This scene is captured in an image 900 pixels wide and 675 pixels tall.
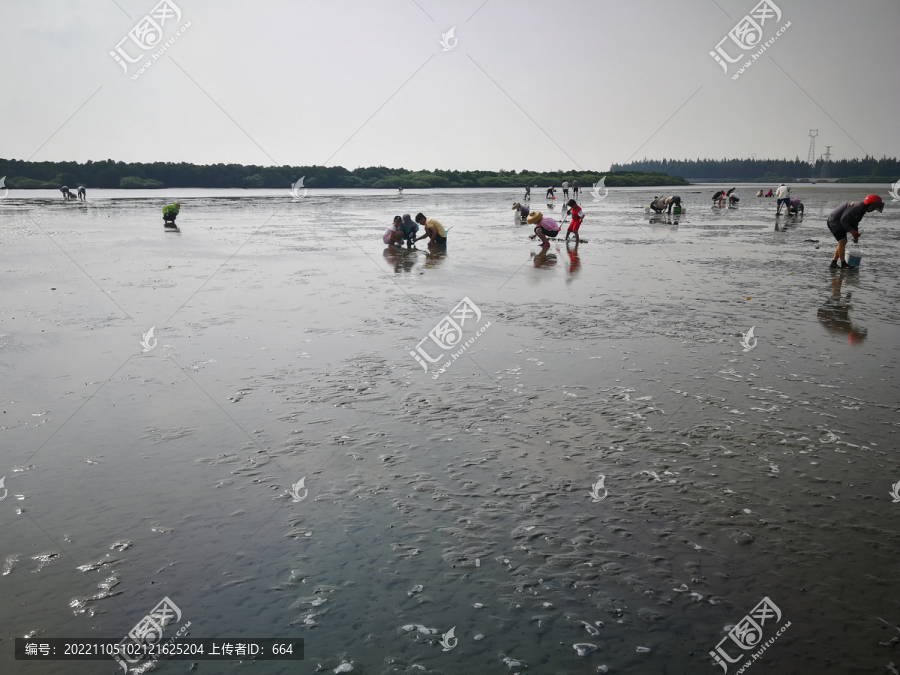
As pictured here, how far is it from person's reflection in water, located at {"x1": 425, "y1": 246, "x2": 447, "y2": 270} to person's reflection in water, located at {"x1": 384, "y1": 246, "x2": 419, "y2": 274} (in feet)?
1.52

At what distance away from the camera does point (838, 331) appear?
35.3 feet

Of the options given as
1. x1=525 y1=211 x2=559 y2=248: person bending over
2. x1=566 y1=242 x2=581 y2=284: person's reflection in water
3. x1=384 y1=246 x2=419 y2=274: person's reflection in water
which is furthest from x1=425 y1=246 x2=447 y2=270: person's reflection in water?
x1=566 y1=242 x2=581 y2=284: person's reflection in water

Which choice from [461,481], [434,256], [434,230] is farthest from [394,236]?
[461,481]

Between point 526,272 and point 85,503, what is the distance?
47.1 feet

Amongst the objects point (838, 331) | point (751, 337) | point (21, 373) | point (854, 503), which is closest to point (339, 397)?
point (21, 373)

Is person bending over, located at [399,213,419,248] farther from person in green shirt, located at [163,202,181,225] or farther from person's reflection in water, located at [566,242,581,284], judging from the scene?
person in green shirt, located at [163,202,181,225]

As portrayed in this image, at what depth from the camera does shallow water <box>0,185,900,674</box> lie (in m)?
3.85

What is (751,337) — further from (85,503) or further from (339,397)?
(85,503)

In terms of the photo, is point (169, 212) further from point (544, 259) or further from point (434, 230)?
point (544, 259)

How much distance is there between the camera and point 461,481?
223 inches

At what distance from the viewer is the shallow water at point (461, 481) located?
3.85 metres

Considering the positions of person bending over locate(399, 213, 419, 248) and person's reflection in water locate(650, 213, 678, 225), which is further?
person's reflection in water locate(650, 213, 678, 225)

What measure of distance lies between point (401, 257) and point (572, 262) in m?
6.15

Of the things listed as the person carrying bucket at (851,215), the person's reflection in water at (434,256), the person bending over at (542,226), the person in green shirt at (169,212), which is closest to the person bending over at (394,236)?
the person's reflection in water at (434,256)
